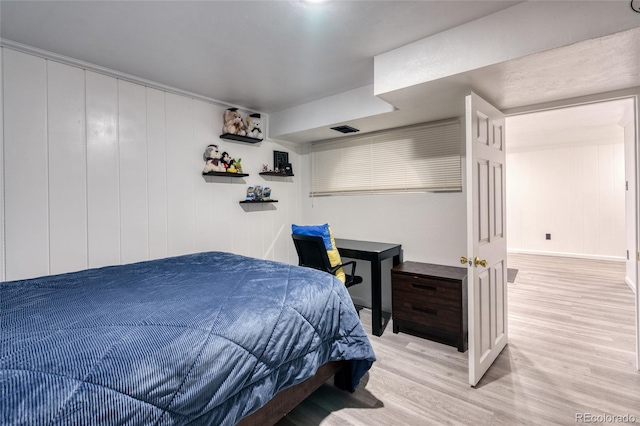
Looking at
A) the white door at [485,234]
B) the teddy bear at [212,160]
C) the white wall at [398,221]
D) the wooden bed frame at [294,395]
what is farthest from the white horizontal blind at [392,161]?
the wooden bed frame at [294,395]

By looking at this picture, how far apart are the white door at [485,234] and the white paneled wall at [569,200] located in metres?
4.93

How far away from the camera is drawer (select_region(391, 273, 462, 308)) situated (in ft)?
8.36

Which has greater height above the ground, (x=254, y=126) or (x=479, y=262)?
(x=254, y=126)

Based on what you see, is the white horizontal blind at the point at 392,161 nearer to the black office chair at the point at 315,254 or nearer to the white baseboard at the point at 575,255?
the black office chair at the point at 315,254

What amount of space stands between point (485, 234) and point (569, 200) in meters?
5.49

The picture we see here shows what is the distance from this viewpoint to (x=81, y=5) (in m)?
1.64

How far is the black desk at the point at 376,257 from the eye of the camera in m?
2.85

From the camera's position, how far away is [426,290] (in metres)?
2.71

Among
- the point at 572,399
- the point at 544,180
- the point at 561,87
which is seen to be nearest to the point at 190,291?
the point at 572,399

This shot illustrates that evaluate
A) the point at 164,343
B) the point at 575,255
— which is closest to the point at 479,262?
the point at 164,343

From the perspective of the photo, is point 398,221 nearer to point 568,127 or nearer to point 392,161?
point 392,161

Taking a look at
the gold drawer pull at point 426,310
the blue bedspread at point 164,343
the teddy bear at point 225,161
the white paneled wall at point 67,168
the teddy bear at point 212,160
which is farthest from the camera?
the teddy bear at point 225,161

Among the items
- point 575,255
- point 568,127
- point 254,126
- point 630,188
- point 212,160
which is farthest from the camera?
point 575,255

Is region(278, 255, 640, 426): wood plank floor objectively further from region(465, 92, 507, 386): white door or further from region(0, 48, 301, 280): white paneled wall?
region(0, 48, 301, 280): white paneled wall
